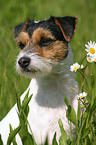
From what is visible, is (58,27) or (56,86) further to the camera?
(58,27)

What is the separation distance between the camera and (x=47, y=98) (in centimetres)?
289

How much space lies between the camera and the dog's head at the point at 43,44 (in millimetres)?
2727

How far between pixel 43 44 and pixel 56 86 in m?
0.53

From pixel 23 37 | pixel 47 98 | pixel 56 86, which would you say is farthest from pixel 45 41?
pixel 47 98

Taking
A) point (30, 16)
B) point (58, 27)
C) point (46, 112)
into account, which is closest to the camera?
point (46, 112)

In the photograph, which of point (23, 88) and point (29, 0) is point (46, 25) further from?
point (29, 0)

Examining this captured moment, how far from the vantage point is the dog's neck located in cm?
288

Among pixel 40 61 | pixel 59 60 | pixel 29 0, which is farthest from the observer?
pixel 29 0

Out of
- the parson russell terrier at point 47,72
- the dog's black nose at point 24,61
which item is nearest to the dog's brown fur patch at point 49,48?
the parson russell terrier at point 47,72

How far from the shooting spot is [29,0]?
7.97m

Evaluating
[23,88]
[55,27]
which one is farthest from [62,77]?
[23,88]

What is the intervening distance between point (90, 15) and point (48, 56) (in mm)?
5864

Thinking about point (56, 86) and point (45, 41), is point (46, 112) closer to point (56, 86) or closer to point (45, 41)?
point (56, 86)

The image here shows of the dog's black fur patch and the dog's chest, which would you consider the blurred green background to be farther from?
the dog's black fur patch
